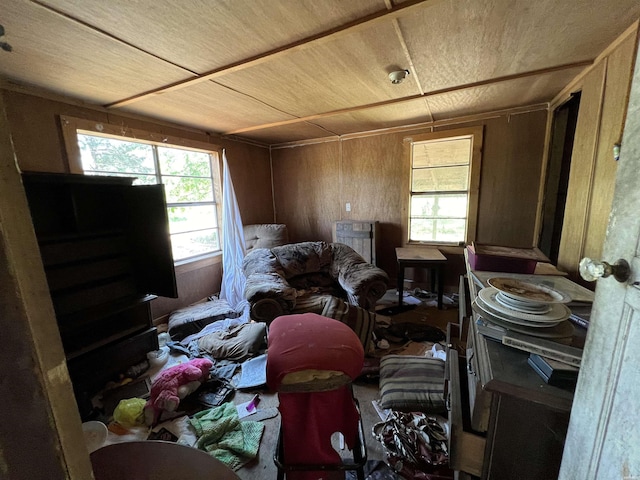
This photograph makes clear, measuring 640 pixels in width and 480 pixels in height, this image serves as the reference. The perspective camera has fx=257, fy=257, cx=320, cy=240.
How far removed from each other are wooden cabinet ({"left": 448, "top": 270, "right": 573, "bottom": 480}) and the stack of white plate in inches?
3.4

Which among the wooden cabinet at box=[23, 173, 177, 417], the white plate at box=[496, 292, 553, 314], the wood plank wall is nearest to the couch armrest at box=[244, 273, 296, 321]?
the wooden cabinet at box=[23, 173, 177, 417]

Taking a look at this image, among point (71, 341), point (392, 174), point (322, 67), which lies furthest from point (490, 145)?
point (71, 341)

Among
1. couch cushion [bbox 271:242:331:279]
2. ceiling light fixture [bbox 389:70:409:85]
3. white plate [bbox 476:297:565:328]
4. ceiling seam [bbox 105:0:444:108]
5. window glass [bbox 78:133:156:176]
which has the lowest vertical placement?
couch cushion [bbox 271:242:331:279]

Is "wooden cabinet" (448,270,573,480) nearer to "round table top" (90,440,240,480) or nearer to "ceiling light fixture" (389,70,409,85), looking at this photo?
"round table top" (90,440,240,480)

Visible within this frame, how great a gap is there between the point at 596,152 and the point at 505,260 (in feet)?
3.24

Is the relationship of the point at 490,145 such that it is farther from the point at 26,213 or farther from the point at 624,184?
the point at 26,213

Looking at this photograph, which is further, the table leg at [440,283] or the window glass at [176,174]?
the table leg at [440,283]

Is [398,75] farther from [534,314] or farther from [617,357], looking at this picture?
[617,357]

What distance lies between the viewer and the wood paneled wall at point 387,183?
282cm

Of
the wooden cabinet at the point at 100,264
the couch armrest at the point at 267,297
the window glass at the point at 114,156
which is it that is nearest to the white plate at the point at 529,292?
the couch armrest at the point at 267,297

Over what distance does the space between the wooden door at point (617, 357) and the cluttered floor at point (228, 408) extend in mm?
988

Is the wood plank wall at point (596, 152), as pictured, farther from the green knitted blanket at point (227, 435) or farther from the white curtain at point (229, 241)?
the white curtain at point (229, 241)

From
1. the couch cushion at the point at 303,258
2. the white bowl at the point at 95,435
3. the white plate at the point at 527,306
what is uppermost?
the white plate at the point at 527,306

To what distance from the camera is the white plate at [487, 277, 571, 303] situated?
2.83 ft
